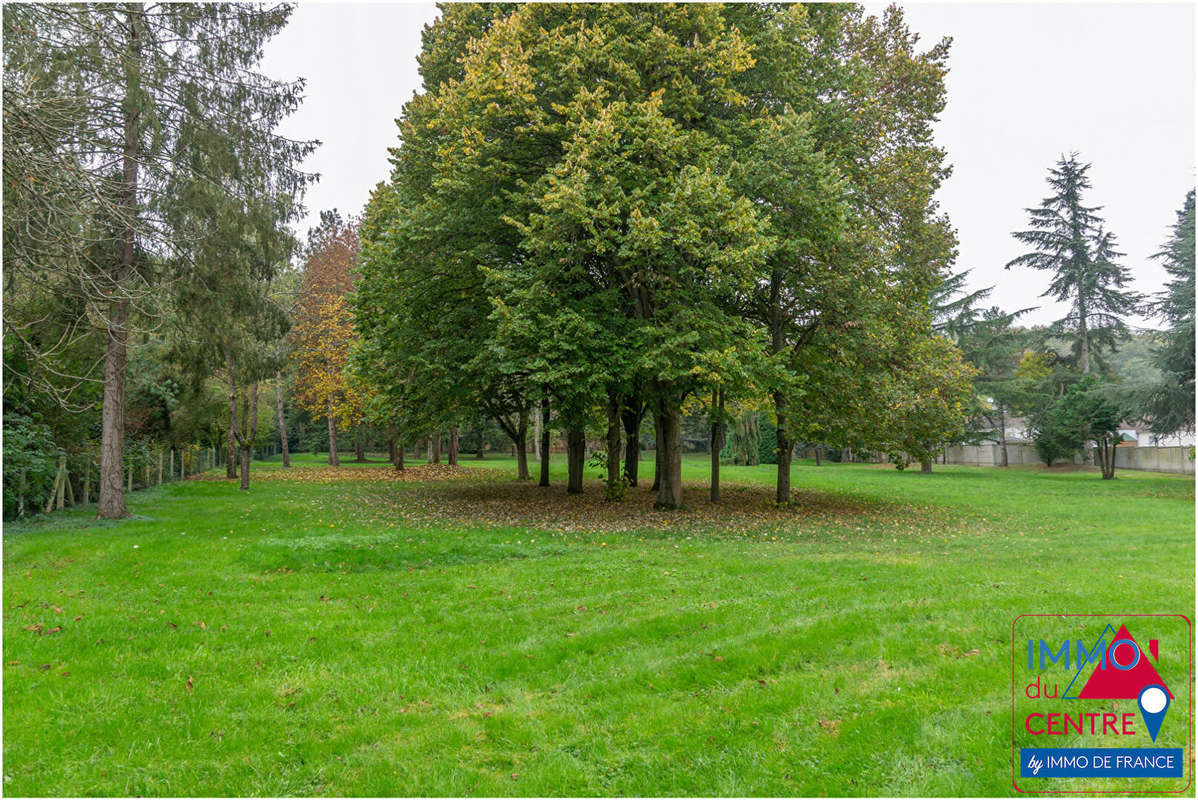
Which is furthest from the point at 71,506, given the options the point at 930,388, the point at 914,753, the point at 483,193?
the point at 930,388

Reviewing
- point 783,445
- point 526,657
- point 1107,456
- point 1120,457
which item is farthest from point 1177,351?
point 526,657

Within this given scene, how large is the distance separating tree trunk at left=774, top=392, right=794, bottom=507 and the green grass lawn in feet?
14.8

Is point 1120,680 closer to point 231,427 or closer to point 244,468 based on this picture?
point 244,468

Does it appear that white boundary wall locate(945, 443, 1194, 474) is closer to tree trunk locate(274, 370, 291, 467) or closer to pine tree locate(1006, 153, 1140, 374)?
pine tree locate(1006, 153, 1140, 374)

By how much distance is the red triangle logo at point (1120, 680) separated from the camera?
3.80 meters

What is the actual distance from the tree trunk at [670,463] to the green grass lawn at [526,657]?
3.77 meters

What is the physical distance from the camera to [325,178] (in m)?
13.5

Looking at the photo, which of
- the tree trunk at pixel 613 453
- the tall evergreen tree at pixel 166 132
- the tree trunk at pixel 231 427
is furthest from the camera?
the tree trunk at pixel 231 427

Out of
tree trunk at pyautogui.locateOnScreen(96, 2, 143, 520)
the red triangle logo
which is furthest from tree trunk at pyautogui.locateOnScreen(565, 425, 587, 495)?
the red triangle logo

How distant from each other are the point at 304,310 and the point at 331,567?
2359cm

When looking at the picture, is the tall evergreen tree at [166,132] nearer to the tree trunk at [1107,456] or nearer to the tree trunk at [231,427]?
the tree trunk at [231,427]

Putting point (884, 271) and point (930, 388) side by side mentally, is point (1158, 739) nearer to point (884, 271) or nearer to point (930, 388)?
point (884, 271)

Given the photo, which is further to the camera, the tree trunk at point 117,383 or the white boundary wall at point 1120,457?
the white boundary wall at point 1120,457

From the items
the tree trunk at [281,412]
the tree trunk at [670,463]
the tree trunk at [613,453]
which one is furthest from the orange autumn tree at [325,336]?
the tree trunk at [670,463]
